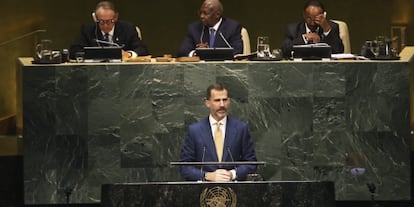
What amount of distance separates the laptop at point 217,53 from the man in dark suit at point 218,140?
981mm

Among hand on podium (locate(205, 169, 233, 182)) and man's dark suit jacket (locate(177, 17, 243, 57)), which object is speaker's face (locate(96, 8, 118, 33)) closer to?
man's dark suit jacket (locate(177, 17, 243, 57))

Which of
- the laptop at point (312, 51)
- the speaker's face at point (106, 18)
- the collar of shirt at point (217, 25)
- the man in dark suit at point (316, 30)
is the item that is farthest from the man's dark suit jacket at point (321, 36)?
the speaker's face at point (106, 18)

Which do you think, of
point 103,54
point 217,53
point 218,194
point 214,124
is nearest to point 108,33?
point 103,54

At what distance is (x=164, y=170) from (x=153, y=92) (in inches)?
23.5

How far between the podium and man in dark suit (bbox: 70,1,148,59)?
305cm

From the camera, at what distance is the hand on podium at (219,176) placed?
7.34 m

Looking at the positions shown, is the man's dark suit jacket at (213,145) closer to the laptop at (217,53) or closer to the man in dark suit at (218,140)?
the man in dark suit at (218,140)

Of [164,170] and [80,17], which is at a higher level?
[80,17]

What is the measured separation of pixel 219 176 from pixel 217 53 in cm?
174

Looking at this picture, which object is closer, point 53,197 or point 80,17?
point 53,197

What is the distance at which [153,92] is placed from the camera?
873 centimetres

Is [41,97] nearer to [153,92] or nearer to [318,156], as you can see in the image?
[153,92]

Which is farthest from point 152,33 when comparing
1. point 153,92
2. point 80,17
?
point 153,92

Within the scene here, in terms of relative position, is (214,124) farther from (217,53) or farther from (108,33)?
(108,33)
